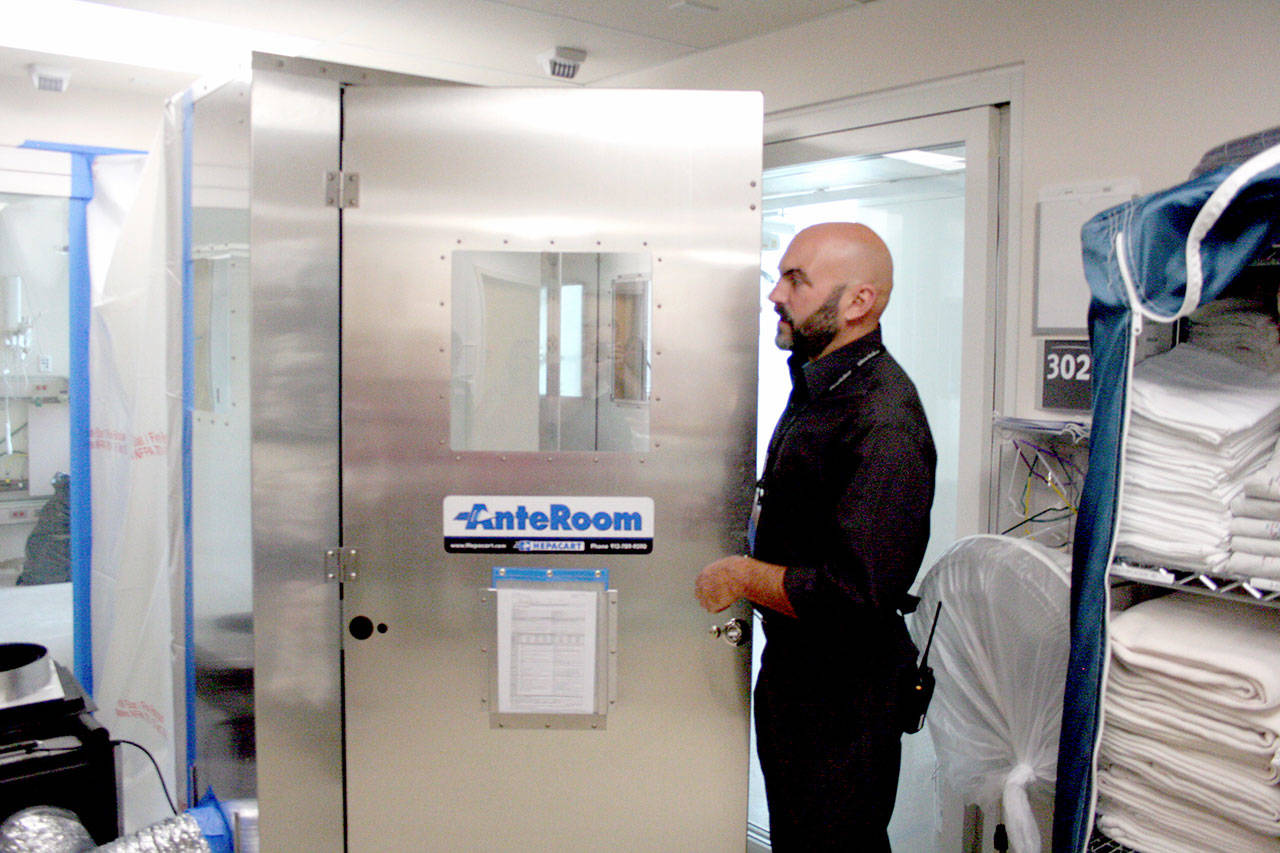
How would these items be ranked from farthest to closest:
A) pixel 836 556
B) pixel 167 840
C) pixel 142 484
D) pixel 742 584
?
pixel 142 484
pixel 167 840
pixel 742 584
pixel 836 556

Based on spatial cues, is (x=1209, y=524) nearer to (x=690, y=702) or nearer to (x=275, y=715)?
(x=690, y=702)

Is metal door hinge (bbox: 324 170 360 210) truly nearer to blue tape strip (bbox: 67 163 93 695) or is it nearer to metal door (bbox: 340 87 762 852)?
metal door (bbox: 340 87 762 852)

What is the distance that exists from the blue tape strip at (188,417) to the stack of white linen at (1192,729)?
1987mm

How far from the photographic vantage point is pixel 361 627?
206 centimetres

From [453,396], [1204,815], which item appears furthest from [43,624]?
[1204,815]

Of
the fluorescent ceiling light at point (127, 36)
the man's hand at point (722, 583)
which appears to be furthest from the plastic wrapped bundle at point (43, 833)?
the fluorescent ceiling light at point (127, 36)

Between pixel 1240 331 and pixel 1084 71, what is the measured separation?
33.6 inches

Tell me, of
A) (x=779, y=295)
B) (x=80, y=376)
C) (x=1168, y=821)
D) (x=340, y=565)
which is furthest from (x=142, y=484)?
(x=1168, y=821)

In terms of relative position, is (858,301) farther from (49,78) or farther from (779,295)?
(49,78)

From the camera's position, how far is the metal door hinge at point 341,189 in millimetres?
1995

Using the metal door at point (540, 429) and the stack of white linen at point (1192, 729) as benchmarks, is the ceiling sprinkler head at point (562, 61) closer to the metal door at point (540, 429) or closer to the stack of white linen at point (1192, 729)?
the metal door at point (540, 429)

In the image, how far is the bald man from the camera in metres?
1.69

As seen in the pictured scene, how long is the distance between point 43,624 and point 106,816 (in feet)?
5.72

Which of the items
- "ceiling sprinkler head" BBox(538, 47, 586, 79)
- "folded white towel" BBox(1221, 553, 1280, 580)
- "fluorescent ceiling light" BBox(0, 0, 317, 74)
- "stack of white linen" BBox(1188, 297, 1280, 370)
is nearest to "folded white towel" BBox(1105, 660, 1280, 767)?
"folded white towel" BBox(1221, 553, 1280, 580)
